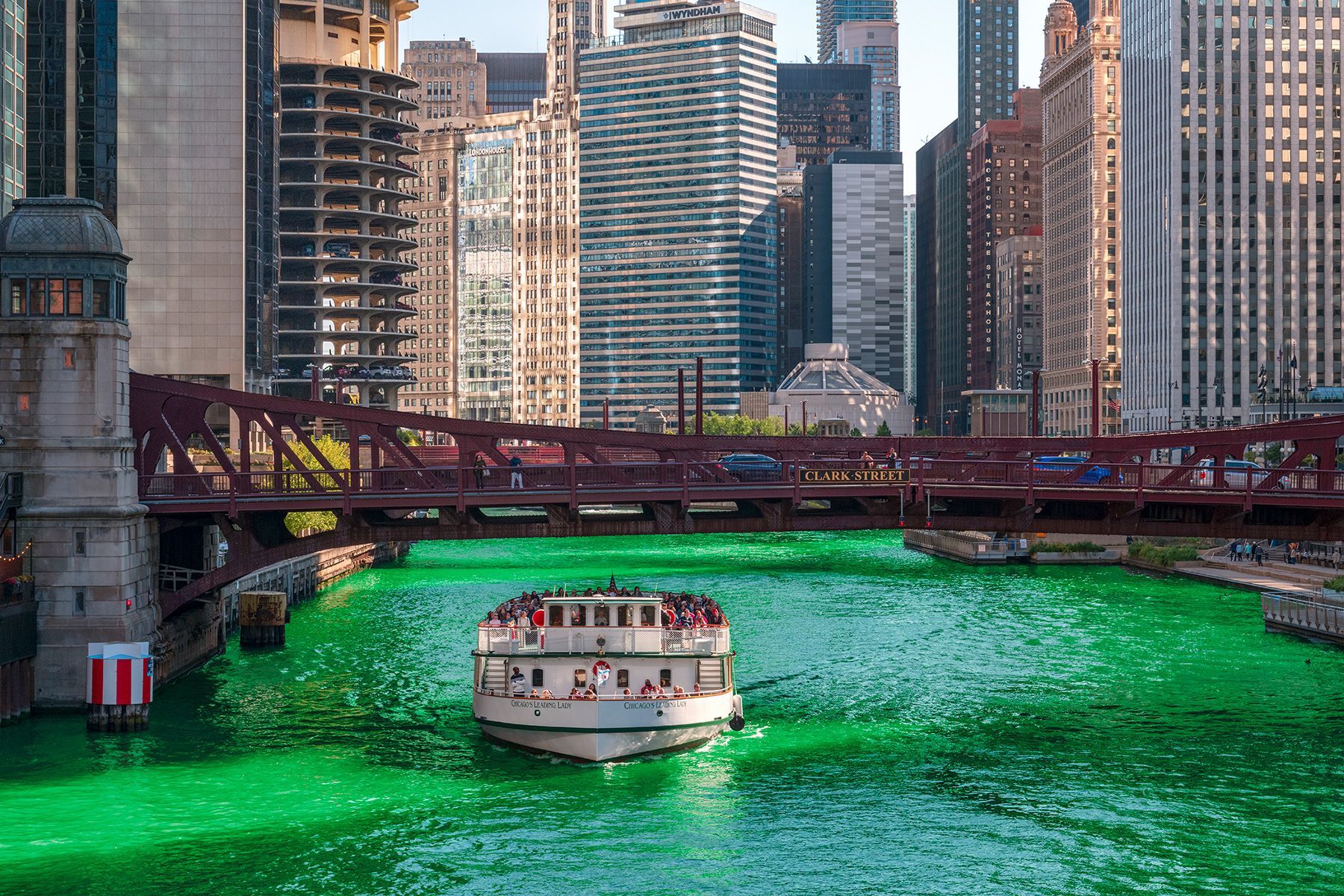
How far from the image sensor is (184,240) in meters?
147

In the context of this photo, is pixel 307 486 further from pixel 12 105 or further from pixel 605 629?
pixel 605 629

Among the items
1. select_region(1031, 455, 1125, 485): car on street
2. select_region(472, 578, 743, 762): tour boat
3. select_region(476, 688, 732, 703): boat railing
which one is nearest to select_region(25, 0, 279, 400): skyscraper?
select_region(1031, 455, 1125, 485): car on street

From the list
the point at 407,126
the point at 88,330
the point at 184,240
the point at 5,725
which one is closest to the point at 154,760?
the point at 5,725

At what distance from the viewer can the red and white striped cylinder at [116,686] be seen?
57969 millimetres

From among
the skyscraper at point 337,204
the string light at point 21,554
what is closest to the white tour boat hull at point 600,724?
the string light at point 21,554

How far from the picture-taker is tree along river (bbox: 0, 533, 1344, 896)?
43781 millimetres

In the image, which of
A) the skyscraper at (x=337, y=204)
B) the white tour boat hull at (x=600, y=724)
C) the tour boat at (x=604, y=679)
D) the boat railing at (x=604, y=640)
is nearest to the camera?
the white tour boat hull at (x=600, y=724)

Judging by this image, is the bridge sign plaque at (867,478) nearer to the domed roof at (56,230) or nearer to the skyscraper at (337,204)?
the domed roof at (56,230)

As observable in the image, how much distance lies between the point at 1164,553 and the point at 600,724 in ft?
260

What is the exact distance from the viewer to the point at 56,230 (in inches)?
2394

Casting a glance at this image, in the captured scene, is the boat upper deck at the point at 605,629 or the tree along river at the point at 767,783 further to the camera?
the boat upper deck at the point at 605,629

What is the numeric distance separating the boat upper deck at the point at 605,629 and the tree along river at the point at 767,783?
3.79 meters

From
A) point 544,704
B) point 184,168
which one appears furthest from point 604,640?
point 184,168

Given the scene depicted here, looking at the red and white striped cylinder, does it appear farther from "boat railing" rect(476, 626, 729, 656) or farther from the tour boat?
"boat railing" rect(476, 626, 729, 656)
